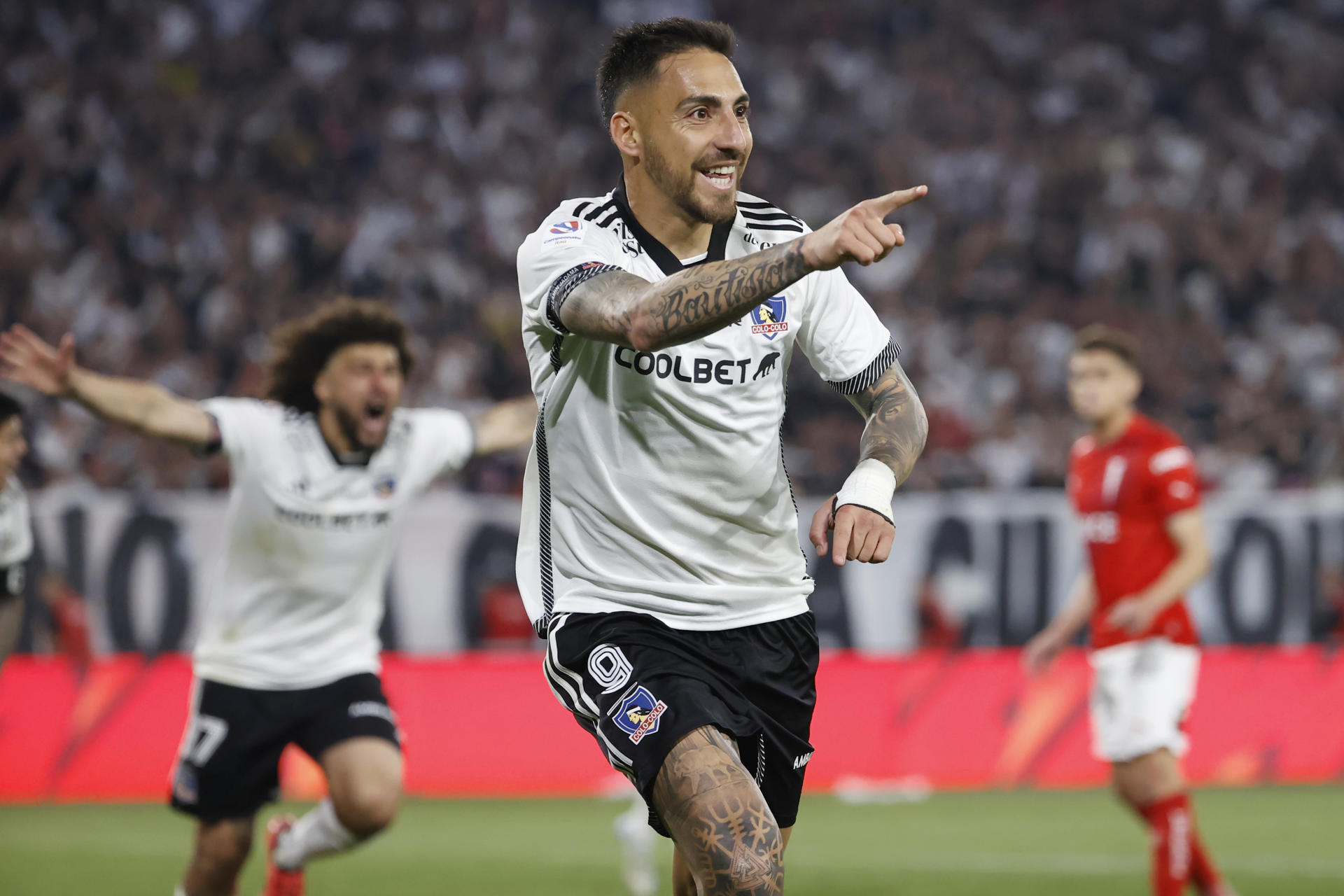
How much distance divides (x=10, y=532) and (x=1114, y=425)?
15.9 ft

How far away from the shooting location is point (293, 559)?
618 centimetres

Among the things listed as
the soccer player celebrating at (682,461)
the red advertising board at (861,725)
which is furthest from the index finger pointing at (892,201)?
the red advertising board at (861,725)

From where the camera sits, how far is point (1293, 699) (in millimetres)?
11734

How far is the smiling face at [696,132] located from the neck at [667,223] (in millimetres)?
34

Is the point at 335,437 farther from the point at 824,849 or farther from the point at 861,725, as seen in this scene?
the point at 861,725

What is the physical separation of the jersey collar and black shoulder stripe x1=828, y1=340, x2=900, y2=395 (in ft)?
1.61

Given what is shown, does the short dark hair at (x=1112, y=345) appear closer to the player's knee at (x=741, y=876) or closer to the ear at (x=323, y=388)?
the ear at (x=323, y=388)

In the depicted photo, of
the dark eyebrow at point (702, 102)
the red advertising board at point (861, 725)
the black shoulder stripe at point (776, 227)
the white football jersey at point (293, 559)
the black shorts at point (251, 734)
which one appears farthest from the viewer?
the red advertising board at point (861, 725)

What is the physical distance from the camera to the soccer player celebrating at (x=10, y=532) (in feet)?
21.4

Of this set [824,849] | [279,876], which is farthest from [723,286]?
[824,849]

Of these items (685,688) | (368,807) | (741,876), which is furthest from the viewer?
(368,807)

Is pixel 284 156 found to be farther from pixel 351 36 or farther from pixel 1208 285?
pixel 1208 285

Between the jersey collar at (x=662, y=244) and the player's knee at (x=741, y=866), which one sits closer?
the player's knee at (x=741, y=866)

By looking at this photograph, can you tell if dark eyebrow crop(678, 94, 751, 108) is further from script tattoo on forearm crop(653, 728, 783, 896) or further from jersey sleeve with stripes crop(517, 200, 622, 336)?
script tattoo on forearm crop(653, 728, 783, 896)
